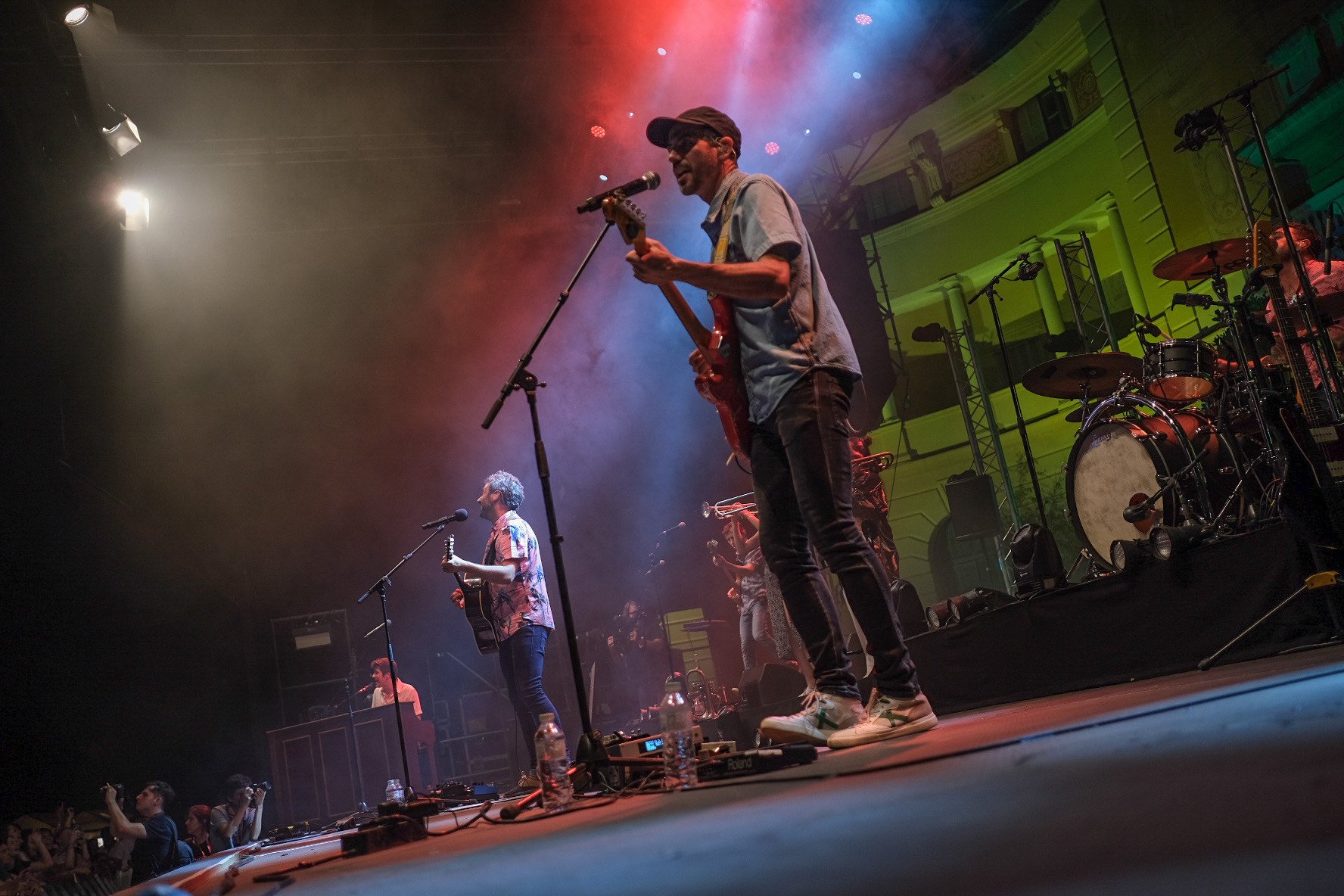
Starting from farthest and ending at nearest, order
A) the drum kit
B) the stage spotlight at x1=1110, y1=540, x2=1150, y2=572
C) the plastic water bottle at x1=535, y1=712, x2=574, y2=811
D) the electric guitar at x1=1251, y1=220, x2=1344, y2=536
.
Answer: the drum kit, the stage spotlight at x1=1110, y1=540, x2=1150, y2=572, the electric guitar at x1=1251, y1=220, x2=1344, y2=536, the plastic water bottle at x1=535, y1=712, x2=574, y2=811

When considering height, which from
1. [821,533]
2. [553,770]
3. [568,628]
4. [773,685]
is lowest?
[773,685]

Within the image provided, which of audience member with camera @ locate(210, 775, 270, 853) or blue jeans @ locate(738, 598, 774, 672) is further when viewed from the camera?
audience member with camera @ locate(210, 775, 270, 853)

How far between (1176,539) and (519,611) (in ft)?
11.9

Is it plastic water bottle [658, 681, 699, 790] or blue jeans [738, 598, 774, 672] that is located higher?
blue jeans [738, 598, 774, 672]

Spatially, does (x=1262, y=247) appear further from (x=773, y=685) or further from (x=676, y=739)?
(x=676, y=739)

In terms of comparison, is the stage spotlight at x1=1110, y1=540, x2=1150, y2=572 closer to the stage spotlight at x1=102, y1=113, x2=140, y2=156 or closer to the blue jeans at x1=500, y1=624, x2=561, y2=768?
the blue jeans at x1=500, y1=624, x2=561, y2=768

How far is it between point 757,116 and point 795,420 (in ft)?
29.3

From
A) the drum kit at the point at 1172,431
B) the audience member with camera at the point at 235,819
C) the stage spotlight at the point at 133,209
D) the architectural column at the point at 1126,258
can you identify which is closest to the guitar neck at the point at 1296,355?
the drum kit at the point at 1172,431

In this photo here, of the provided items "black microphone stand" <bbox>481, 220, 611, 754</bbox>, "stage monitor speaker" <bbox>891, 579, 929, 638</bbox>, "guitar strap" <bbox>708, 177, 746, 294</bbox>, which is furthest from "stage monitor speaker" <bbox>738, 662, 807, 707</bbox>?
"guitar strap" <bbox>708, 177, 746, 294</bbox>

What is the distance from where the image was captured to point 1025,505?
18.5 m

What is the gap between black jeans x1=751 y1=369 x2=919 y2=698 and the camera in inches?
118

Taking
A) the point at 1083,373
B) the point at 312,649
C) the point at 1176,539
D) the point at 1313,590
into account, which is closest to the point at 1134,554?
the point at 1176,539

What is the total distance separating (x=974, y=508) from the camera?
501 inches

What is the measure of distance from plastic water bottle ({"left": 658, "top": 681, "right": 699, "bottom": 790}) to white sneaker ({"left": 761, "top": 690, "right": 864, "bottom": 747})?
0.93 ft
